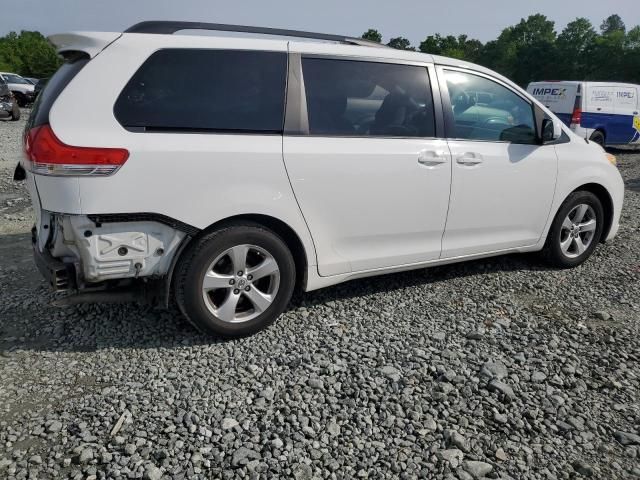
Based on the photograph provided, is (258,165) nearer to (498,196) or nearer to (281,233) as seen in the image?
(281,233)

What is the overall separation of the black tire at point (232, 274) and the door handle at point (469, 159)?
57.2 inches

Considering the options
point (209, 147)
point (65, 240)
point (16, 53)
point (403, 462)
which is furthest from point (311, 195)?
point (16, 53)

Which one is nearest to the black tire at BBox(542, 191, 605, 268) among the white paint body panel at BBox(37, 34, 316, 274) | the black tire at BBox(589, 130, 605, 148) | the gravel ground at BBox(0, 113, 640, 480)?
the gravel ground at BBox(0, 113, 640, 480)

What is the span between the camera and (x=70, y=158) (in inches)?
109

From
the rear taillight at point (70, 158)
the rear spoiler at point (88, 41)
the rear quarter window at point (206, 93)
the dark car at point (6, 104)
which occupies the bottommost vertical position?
the dark car at point (6, 104)

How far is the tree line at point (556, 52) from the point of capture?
48.1 meters

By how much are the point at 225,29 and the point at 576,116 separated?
11.1 metres

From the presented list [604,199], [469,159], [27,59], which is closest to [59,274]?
[469,159]

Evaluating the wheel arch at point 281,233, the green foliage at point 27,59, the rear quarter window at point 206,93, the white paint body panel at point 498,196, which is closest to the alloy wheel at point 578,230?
the white paint body panel at point 498,196

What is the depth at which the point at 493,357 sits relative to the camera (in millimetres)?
3309

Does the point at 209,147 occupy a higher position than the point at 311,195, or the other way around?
the point at 209,147

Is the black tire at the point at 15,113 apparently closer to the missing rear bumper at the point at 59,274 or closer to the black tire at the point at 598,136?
the black tire at the point at 598,136

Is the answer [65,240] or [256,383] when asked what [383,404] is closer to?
[256,383]

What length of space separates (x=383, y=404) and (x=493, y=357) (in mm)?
888
